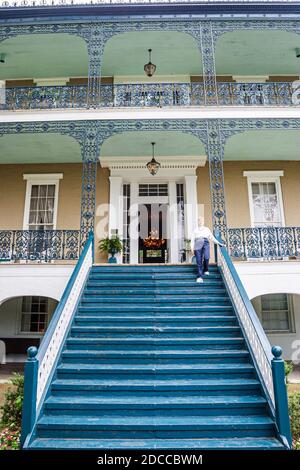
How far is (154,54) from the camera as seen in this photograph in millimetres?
10711

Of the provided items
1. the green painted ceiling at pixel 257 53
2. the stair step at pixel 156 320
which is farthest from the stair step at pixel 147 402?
the green painted ceiling at pixel 257 53

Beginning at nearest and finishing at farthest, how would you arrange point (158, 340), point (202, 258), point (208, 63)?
1. point (158, 340)
2. point (202, 258)
3. point (208, 63)

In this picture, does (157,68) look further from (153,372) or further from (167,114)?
(153,372)

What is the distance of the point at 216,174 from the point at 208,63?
3.53m

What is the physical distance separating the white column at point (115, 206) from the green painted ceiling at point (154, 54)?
4.11m

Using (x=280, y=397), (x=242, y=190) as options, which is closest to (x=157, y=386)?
(x=280, y=397)

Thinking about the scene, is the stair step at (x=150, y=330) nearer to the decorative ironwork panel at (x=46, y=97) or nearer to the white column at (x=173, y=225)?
the white column at (x=173, y=225)

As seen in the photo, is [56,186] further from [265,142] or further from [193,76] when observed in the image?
[265,142]

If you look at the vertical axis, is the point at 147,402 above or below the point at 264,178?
below

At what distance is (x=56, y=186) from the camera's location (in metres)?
11.1

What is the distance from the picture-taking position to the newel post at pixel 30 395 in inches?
152

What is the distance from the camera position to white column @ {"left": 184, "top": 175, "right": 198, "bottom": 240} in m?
10.7

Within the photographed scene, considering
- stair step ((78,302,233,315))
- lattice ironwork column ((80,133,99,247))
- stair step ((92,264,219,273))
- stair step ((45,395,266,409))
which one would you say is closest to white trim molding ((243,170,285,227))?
stair step ((92,264,219,273))
